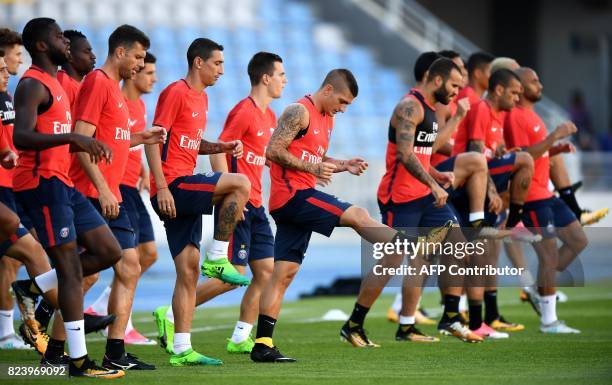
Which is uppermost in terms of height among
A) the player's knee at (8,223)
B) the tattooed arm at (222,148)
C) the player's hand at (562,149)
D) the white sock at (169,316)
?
the player's hand at (562,149)

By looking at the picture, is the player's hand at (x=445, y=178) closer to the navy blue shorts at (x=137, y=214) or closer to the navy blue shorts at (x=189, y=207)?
the navy blue shorts at (x=189, y=207)

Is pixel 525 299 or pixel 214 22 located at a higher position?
pixel 214 22

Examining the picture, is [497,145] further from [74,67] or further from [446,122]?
[74,67]

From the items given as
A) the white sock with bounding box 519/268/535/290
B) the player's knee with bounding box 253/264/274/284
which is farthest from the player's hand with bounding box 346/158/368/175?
the white sock with bounding box 519/268/535/290

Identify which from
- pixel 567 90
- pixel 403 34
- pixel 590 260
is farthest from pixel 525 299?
pixel 567 90

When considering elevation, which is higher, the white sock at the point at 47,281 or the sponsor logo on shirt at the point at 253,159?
the sponsor logo on shirt at the point at 253,159

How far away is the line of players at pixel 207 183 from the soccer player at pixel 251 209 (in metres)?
0.01

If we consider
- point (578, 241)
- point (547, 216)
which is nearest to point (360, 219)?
point (547, 216)

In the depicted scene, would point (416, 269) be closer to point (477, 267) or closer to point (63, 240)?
point (477, 267)

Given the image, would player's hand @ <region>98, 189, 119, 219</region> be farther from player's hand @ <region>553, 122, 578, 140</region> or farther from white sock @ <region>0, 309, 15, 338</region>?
player's hand @ <region>553, 122, 578, 140</region>

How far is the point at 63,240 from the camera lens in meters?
8.19

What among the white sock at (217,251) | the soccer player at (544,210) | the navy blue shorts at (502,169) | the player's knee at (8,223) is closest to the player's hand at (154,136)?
the white sock at (217,251)

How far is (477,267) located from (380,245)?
6.79 feet

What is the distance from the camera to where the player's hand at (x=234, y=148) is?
9562 millimetres
